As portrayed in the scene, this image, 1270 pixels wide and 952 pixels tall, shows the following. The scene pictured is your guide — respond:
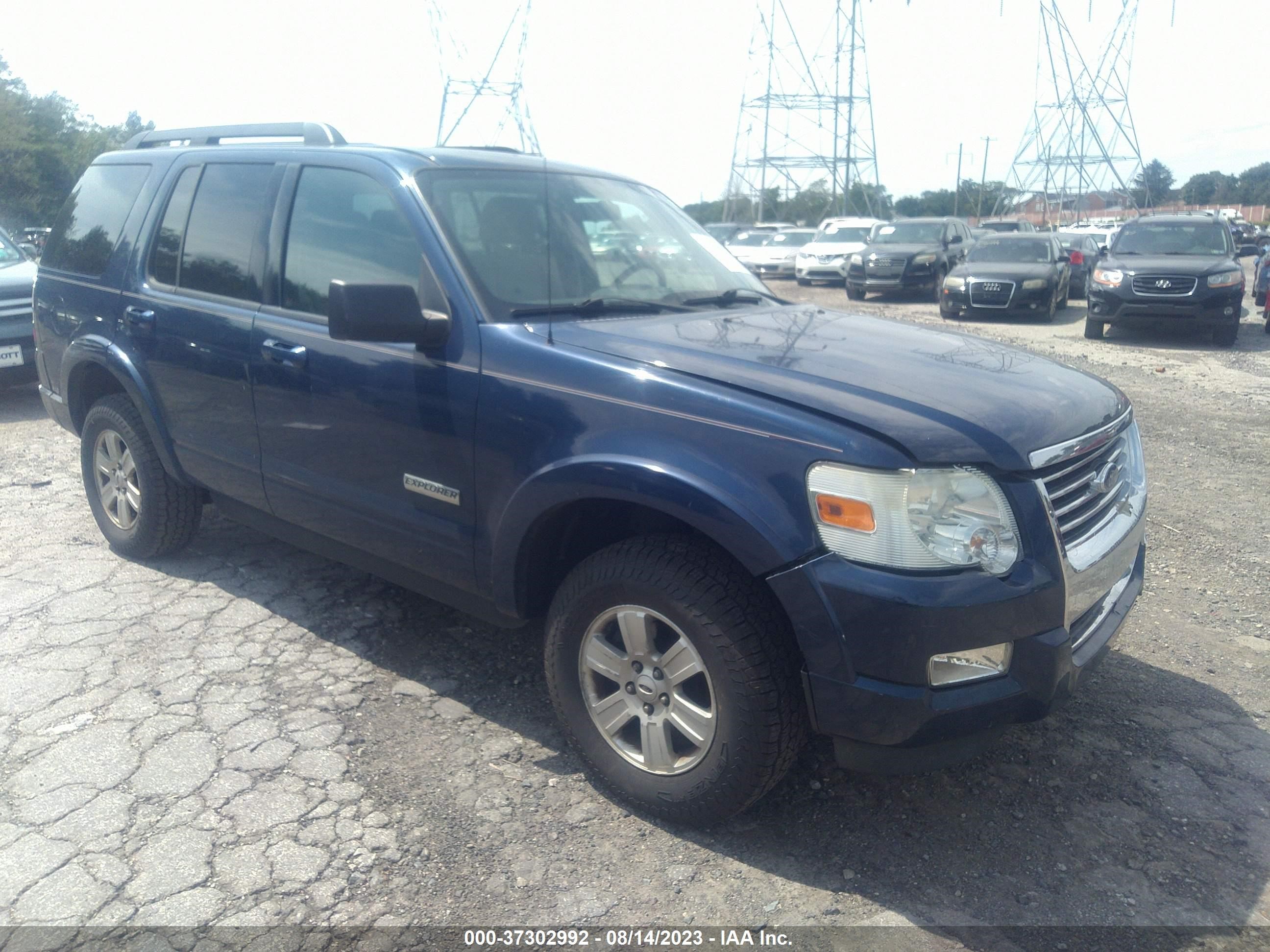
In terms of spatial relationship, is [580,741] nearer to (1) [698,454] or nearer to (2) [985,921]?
(1) [698,454]

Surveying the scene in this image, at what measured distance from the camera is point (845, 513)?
2.43m

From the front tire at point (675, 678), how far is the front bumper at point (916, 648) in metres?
0.13

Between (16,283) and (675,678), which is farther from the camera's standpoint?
(16,283)

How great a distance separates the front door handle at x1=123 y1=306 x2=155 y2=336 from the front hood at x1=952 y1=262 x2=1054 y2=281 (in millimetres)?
14394

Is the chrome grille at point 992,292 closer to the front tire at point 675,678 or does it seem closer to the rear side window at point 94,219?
the rear side window at point 94,219

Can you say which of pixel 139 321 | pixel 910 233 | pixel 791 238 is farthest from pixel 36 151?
pixel 139 321

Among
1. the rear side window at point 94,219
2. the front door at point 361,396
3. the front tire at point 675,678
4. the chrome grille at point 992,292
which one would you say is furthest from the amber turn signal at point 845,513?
the chrome grille at point 992,292

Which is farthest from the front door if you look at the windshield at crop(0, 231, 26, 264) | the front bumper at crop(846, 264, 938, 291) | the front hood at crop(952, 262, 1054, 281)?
the front bumper at crop(846, 264, 938, 291)

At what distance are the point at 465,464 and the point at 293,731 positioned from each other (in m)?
1.09

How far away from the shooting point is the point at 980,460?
2475 millimetres

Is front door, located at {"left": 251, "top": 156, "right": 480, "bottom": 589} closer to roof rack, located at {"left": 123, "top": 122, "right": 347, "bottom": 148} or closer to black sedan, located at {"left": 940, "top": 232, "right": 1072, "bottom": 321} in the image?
roof rack, located at {"left": 123, "top": 122, "right": 347, "bottom": 148}

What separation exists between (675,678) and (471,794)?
78 centimetres

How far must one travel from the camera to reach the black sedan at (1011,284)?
53.2 feet

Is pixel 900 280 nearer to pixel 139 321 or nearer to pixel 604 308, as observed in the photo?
pixel 139 321
